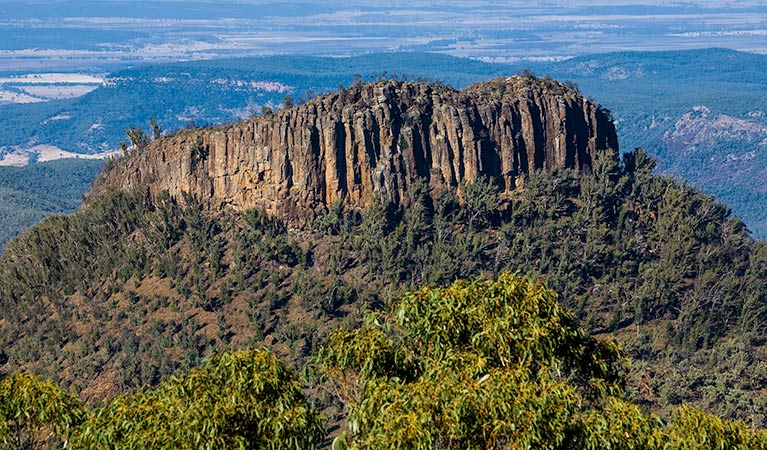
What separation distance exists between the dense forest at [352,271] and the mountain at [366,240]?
6.9 inches

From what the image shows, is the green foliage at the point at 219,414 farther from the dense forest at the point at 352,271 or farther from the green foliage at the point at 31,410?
the dense forest at the point at 352,271

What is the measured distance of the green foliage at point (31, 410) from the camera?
2769cm

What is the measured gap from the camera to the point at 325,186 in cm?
8250

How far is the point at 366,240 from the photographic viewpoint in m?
80.5

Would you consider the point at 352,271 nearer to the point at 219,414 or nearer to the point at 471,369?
the point at 471,369

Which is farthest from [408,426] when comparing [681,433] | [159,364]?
[159,364]

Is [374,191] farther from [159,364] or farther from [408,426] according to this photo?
[408,426]

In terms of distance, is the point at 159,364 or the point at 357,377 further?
the point at 159,364

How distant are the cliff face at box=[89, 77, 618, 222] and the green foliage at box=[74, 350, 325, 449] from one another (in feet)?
180

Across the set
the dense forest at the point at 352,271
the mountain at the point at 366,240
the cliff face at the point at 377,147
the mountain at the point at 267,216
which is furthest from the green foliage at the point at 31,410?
the cliff face at the point at 377,147

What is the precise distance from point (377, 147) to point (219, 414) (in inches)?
2302

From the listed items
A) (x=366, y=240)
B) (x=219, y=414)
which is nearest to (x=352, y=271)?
(x=366, y=240)

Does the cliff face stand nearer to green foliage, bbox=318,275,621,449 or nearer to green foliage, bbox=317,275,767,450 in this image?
green foliage, bbox=318,275,621,449

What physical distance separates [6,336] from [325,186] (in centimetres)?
2827
